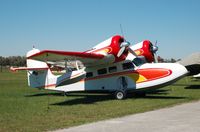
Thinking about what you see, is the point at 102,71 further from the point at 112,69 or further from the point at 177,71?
the point at 177,71

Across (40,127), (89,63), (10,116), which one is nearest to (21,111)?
(10,116)

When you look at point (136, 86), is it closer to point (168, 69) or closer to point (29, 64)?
point (168, 69)

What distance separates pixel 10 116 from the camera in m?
12.4

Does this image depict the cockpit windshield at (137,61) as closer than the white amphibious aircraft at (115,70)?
No

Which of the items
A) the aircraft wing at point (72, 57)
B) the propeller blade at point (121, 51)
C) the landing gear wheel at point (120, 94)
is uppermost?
the propeller blade at point (121, 51)

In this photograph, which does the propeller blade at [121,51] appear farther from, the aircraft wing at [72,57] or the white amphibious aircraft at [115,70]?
the aircraft wing at [72,57]

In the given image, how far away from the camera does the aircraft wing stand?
15905 millimetres

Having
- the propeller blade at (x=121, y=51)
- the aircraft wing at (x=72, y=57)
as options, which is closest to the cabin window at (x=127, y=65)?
the aircraft wing at (x=72, y=57)

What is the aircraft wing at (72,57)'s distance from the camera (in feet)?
52.2

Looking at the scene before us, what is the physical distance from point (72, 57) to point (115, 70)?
342 cm

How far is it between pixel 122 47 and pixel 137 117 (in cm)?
774

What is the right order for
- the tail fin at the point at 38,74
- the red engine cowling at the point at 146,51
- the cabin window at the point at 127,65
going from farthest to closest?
the tail fin at the point at 38,74 → the red engine cowling at the point at 146,51 → the cabin window at the point at 127,65

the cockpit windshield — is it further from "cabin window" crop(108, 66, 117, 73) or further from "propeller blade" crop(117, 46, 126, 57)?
"propeller blade" crop(117, 46, 126, 57)

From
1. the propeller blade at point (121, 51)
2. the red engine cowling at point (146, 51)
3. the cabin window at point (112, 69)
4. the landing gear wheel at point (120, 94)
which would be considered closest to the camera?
the propeller blade at point (121, 51)
